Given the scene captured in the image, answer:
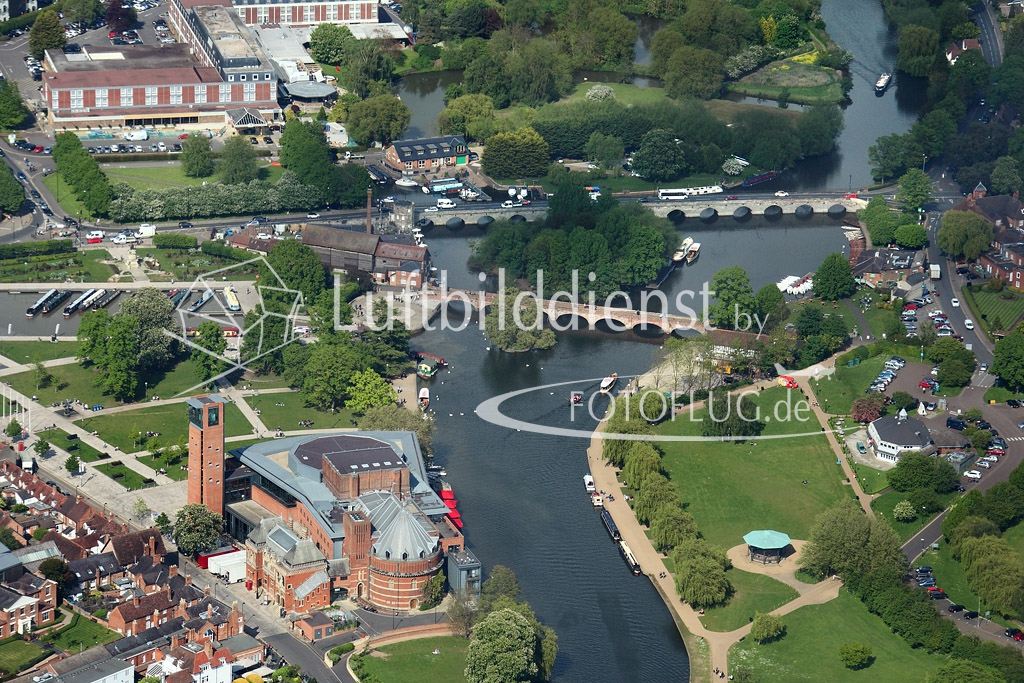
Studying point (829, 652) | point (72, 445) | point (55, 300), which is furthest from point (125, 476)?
point (829, 652)

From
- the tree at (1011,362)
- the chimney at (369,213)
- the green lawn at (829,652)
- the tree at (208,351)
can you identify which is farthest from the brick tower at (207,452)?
the tree at (1011,362)

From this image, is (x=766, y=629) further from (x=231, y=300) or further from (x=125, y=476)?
(x=231, y=300)

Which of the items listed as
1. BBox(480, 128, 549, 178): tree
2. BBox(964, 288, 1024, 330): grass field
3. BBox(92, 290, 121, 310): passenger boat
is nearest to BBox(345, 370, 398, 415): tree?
BBox(92, 290, 121, 310): passenger boat

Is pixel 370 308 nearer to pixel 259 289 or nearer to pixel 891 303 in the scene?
pixel 259 289

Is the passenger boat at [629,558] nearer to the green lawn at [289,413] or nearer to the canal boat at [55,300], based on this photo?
the green lawn at [289,413]

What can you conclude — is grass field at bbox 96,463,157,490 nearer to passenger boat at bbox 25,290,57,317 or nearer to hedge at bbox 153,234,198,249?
passenger boat at bbox 25,290,57,317
